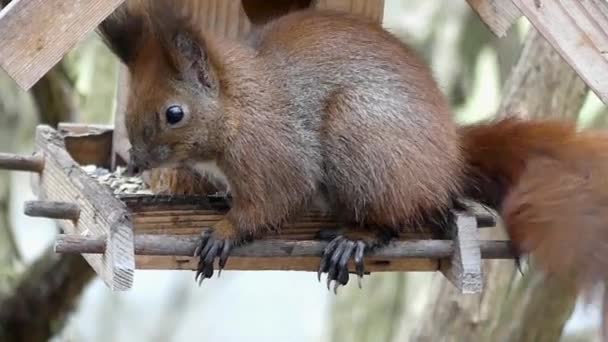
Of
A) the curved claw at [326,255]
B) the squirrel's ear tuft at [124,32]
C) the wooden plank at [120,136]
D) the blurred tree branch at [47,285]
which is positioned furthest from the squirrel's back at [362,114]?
the blurred tree branch at [47,285]

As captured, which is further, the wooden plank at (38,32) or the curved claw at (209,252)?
the curved claw at (209,252)

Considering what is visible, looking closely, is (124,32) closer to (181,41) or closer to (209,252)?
(181,41)

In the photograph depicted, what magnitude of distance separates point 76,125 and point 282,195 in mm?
777

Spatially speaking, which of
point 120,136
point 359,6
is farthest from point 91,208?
point 359,6

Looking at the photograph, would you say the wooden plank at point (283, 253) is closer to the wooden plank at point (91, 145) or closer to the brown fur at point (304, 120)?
the brown fur at point (304, 120)

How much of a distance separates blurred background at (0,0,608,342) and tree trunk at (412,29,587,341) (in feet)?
0.07

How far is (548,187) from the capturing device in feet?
6.75

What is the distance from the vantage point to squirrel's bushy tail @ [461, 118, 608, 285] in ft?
6.38

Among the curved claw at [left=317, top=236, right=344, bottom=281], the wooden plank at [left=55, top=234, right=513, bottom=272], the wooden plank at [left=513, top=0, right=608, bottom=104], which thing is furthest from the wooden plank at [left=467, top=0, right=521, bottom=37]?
the curved claw at [left=317, top=236, right=344, bottom=281]

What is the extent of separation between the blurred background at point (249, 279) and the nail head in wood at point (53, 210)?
0.76m

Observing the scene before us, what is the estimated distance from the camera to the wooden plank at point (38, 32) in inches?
66.7

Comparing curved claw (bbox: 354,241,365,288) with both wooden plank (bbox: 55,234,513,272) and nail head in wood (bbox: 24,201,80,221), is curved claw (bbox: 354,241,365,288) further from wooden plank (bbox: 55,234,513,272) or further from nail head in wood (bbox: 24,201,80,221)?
nail head in wood (bbox: 24,201,80,221)

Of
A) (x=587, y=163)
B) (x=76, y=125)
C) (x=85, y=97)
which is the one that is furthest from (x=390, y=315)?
(x=587, y=163)

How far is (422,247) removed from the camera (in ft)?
6.57
